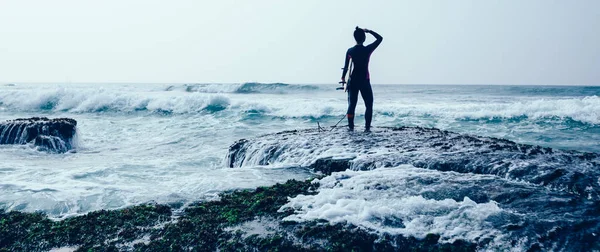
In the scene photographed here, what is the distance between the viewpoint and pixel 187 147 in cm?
1078

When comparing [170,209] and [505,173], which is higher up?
[505,173]

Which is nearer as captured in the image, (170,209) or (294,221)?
(294,221)

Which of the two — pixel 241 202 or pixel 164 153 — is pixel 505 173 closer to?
pixel 241 202

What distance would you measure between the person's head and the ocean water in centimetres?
270

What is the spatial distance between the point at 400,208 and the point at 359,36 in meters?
4.42

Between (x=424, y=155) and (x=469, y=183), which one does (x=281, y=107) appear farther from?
(x=469, y=183)

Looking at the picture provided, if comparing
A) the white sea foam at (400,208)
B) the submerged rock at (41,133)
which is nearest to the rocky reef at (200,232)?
the white sea foam at (400,208)

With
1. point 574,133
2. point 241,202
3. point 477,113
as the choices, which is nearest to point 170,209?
point 241,202

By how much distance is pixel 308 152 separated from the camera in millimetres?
6824

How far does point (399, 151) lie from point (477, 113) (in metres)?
15.4

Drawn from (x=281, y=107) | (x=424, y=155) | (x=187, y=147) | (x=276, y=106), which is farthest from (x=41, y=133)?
(x=276, y=106)

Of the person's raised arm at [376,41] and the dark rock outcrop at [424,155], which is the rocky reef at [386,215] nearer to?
the dark rock outcrop at [424,155]

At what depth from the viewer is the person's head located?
727 cm

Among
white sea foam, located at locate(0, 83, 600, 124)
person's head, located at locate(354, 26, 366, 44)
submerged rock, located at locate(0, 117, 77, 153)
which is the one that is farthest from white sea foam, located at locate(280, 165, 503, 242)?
white sea foam, located at locate(0, 83, 600, 124)
